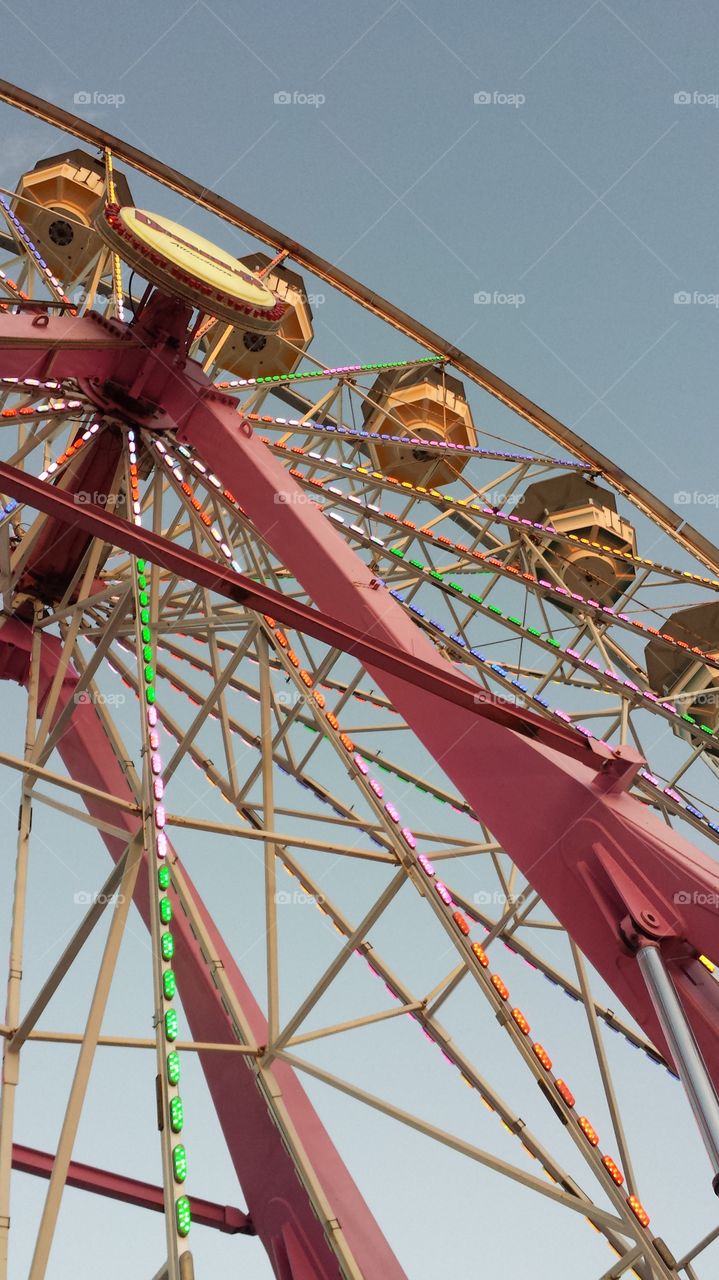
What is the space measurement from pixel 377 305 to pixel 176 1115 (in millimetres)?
15036

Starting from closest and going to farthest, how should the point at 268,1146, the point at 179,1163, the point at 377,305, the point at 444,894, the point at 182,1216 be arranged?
the point at 182,1216 → the point at 179,1163 → the point at 444,894 → the point at 268,1146 → the point at 377,305

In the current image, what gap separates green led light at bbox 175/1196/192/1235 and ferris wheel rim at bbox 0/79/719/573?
47.0 feet

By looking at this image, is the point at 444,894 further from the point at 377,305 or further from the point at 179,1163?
the point at 377,305

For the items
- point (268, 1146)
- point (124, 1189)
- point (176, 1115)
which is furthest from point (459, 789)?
point (124, 1189)

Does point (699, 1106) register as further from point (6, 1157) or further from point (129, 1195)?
point (129, 1195)

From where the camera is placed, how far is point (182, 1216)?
241 inches

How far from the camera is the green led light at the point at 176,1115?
6645mm

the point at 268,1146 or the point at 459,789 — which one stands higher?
the point at 459,789

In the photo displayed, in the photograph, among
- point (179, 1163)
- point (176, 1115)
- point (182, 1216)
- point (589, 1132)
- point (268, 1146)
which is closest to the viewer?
point (182, 1216)

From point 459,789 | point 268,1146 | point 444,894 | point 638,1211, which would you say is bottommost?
point 638,1211

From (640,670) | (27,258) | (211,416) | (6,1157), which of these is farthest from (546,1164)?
(27,258)

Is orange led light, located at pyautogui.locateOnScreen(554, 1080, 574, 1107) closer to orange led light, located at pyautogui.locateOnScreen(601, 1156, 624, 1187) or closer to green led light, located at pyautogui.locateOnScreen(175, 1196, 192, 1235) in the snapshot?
orange led light, located at pyautogui.locateOnScreen(601, 1156, 624, 1187)

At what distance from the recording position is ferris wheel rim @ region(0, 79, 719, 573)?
18.0 meters

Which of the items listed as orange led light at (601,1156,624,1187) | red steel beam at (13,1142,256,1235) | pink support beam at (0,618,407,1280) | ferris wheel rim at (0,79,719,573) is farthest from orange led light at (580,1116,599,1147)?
ferris wheel rim at (0,79,719,573)
